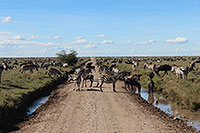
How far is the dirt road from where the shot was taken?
40.9ft

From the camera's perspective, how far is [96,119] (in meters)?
14.1

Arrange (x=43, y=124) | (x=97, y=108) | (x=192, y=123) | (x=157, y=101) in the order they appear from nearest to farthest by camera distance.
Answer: (x=43, y=124) → (x=192, y=123) → (x=97, y=108) → (x=157, y=101)

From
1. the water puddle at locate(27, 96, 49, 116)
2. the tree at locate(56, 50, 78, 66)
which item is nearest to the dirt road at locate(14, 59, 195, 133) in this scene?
the water puddle at locate(27, 96, 49, 116)

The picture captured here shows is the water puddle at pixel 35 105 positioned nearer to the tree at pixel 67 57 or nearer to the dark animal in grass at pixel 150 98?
the dark animal in grass at pixel 150 98

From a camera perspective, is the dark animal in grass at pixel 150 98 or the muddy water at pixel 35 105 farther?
the dark animal in grass at pixel 150 98

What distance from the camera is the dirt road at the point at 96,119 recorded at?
40.9 ft

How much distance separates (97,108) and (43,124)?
15.4 feet

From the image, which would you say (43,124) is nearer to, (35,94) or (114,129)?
(114,129)

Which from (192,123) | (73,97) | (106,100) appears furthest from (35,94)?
(192,123)

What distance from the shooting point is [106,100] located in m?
19.8

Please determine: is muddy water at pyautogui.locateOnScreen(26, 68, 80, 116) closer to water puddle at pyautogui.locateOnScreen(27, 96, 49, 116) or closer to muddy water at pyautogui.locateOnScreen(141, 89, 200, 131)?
water puddle at pyautogui.locateOnScreen(27, 96, 49, 116)

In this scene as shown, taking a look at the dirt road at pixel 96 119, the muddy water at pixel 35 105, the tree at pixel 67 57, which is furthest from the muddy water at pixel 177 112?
the tree at pixel 67 57

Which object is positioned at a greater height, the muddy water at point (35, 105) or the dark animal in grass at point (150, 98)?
the muddy water at point (35, 105)

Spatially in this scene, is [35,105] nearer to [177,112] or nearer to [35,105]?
[35,105]
